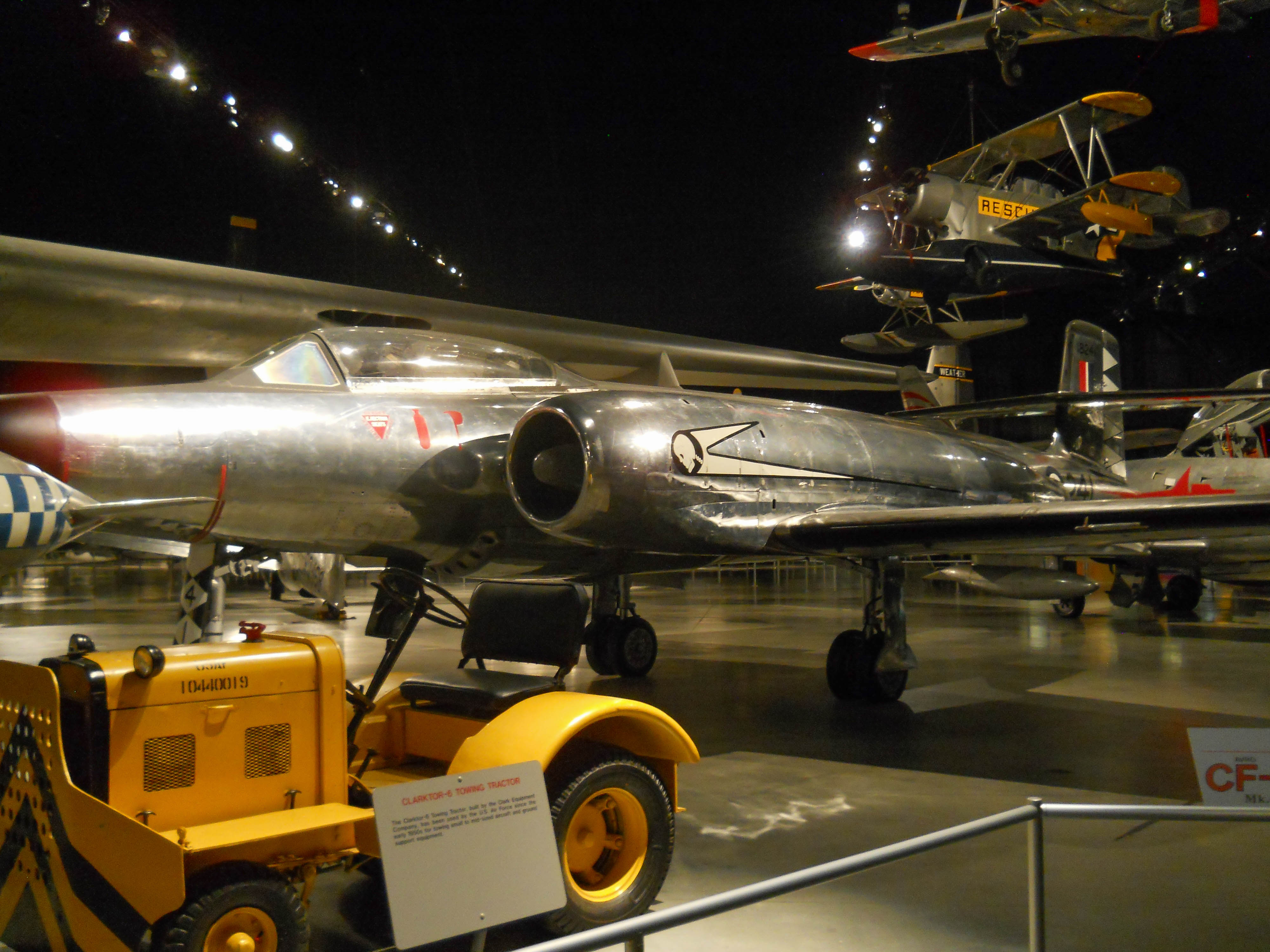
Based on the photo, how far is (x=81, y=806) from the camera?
2.58 meters

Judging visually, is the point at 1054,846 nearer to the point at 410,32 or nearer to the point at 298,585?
the point at 298,585

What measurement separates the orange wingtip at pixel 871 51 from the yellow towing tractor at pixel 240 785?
1519 centimetres

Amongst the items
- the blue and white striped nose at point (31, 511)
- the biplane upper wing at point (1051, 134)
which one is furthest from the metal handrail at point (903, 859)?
the biplane upper wing at point (1051, 134)

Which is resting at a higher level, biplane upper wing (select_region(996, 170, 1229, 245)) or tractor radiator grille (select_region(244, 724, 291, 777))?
biplane upper wing (select_region(996, 170, 1229, 245))

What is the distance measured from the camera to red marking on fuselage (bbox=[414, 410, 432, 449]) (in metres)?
5.91

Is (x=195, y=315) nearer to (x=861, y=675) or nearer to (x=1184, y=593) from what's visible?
(x=861, y=675)

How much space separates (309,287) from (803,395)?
20242 millimetres

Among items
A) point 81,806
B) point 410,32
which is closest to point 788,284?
point 410,32

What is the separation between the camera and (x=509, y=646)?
14.0 feet

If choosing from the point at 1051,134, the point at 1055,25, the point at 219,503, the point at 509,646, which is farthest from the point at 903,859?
the point at 1051,134

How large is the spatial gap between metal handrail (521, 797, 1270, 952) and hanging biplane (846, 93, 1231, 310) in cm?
1537

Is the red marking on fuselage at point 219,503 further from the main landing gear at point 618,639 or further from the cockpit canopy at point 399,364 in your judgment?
the main landing gear at point 618,639

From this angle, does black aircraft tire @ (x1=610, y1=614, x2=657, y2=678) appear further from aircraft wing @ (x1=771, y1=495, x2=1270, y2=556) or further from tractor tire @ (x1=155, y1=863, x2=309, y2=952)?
tractor tire @ (x1=155, y1=863, x2=309, y2=952)

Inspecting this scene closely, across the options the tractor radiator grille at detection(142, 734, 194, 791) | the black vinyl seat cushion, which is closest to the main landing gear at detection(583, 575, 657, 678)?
the black vinyl seat cushion
